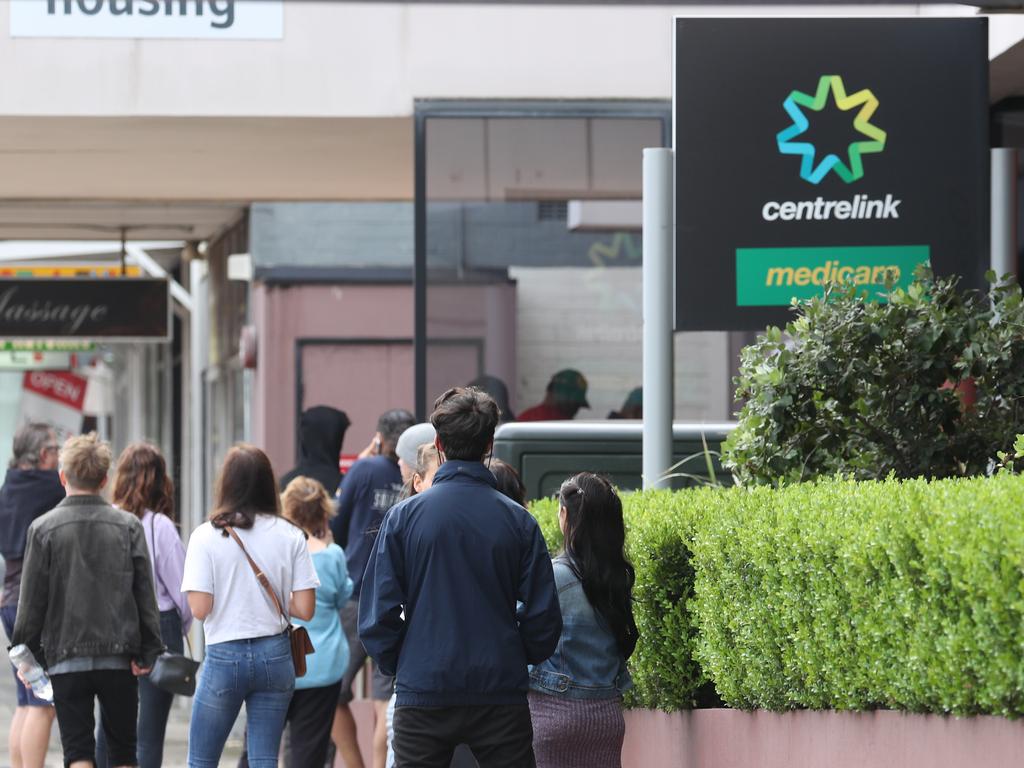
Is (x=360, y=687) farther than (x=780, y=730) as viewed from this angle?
Yes

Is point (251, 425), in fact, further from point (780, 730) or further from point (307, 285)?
point (780, 730)

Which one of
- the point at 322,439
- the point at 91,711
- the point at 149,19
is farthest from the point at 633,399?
the point at 91,711

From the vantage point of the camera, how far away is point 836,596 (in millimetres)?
4531

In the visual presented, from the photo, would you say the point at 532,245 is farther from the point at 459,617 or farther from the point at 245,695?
the point at 459,617

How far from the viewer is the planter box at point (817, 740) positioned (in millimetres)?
3941

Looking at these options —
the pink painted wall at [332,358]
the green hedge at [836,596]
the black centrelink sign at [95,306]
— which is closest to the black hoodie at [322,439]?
the green hedge at [836,596]

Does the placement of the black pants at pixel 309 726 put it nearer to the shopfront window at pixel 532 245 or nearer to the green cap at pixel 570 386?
the shopfront window at pixel 532 245

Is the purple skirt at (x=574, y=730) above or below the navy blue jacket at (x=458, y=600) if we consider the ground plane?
below

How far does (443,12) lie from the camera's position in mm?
10086

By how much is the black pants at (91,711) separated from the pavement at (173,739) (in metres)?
2.97

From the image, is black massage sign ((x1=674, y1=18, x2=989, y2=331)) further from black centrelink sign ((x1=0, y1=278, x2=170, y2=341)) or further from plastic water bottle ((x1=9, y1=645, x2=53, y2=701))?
black centrelink sign ((x1=0, y1=278, x2=170, y2=341))

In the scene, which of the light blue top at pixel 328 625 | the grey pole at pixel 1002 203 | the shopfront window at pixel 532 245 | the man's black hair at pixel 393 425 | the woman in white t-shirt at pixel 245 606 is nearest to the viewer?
the woman in white t-shirt at pixel 245 606

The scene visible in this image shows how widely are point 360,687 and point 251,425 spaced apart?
539 cm

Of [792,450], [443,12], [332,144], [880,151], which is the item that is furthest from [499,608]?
[332,144]
